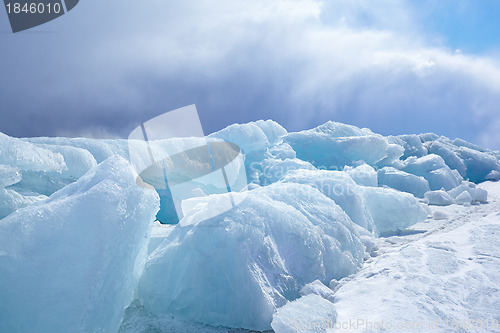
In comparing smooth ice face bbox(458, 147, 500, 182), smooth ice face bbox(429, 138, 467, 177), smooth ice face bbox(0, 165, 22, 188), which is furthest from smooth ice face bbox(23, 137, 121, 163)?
Answer: smooth ice face bbox(458, 147, 500, 182)

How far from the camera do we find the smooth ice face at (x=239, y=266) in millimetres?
2461

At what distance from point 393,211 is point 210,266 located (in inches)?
172

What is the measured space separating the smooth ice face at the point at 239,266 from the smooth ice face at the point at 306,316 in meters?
0.22

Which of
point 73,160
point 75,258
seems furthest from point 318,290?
point 73,160

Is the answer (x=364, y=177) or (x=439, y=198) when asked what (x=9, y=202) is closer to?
(x=364, y=177)

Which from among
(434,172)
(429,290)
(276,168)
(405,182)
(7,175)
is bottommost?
(434,172)

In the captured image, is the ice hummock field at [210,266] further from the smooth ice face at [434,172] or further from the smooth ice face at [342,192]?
the smooth ice face at [434,172]

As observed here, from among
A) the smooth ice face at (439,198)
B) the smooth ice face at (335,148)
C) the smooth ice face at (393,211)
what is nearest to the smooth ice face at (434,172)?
the smooth ice face at (335,148)

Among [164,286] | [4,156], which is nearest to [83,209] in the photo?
[164,286]

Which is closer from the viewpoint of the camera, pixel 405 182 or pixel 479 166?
pixel 405 182

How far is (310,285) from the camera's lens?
2.83m

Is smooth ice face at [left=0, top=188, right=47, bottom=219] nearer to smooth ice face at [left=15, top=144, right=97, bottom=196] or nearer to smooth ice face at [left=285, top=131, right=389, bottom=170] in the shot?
smooth ice face at [left=15, top=144, right=97, bottom=196]

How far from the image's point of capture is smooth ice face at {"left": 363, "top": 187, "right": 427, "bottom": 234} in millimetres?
Answer: 5766

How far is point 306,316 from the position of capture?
2.25m
